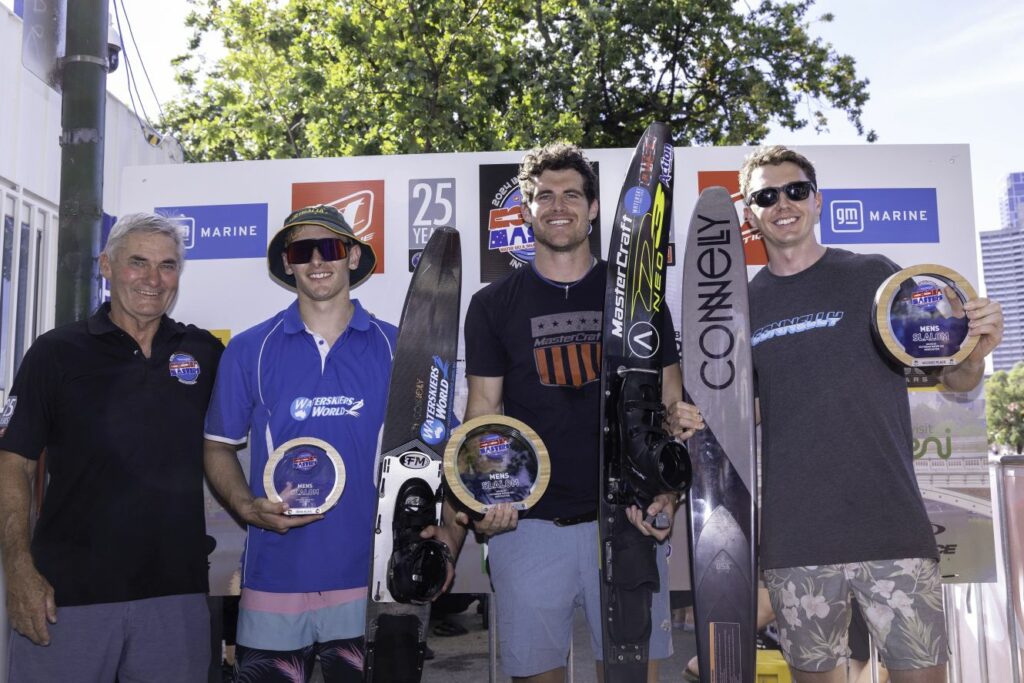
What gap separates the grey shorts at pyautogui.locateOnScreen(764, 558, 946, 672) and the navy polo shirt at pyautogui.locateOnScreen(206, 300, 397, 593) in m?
1.35

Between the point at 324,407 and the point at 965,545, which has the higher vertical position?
the point at 324,407

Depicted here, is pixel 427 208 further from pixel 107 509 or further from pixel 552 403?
pixel 107 509

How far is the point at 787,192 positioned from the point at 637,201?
1.88 feet

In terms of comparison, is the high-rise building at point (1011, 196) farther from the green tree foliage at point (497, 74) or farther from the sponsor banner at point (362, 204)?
the sponsor banner at point (362, 204)

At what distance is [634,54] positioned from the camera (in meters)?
11.6

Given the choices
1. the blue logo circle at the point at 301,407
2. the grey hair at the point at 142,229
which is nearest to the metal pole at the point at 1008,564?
the blue logo circle at the point at 301,407

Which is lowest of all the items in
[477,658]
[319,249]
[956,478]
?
[477,658]

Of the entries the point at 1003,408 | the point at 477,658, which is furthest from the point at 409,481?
the point at 1003,408

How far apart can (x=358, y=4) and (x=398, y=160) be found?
7.35 metres

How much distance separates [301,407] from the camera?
8.24ft

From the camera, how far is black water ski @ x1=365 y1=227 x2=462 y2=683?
8.13 feet

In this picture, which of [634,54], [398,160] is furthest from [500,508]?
[634,54]

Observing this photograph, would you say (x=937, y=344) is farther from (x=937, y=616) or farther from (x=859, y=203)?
(x=859, y=203)

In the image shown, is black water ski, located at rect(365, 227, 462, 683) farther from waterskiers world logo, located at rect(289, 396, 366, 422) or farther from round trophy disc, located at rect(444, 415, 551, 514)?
round trophy disc, located at rect(444, 415, 551, 514)
